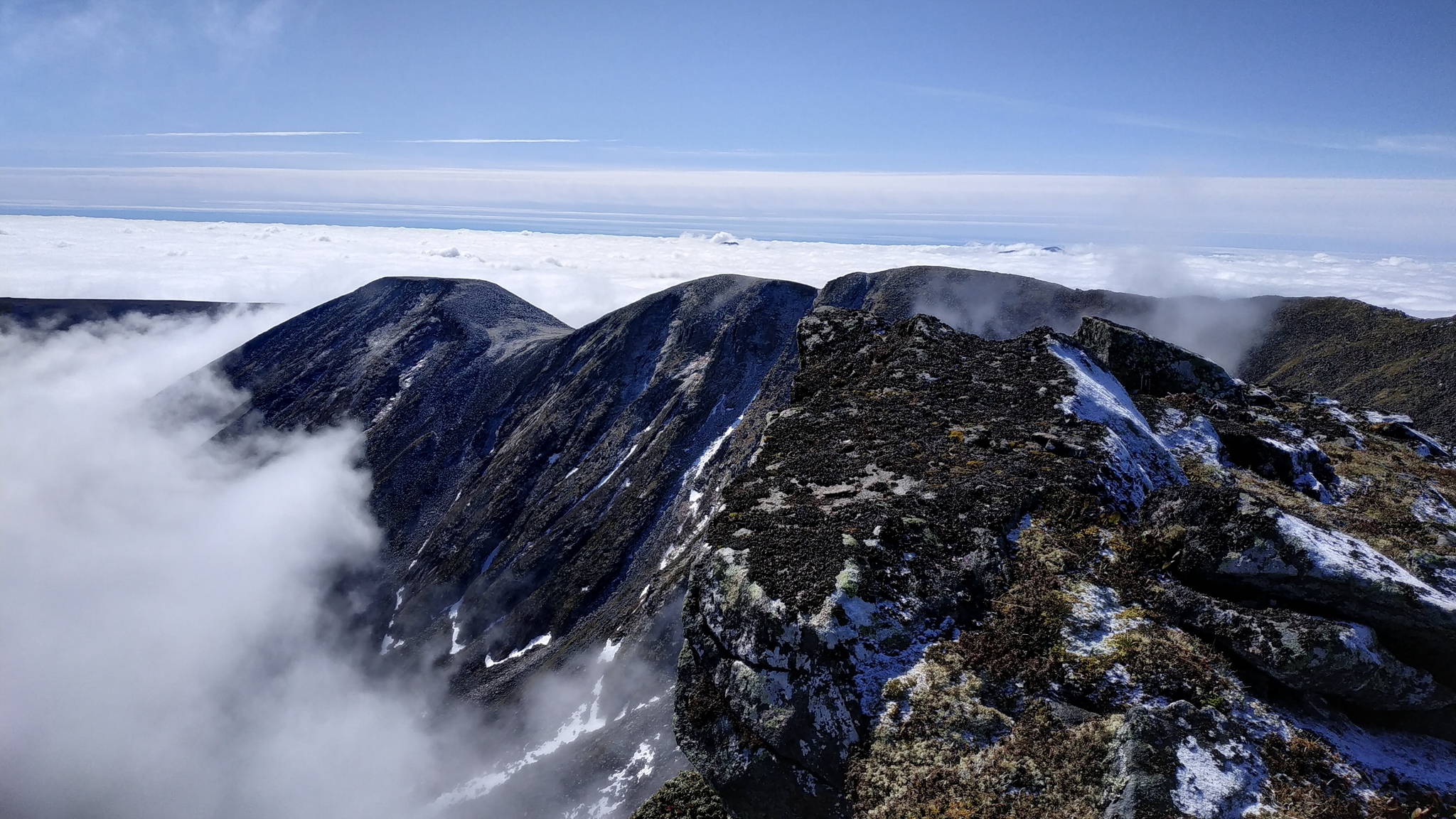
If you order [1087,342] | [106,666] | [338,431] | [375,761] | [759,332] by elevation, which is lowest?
[106,666]

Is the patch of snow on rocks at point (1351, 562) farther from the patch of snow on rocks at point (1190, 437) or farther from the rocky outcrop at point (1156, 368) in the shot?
the rocky outcrop at point (1156, 368)

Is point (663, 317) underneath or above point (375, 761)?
above

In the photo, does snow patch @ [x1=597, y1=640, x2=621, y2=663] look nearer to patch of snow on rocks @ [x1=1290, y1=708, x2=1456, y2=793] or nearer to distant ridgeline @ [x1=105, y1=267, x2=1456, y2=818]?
distant ridgeline @ [x1=105, y1=267, x2=1456, y2=818]

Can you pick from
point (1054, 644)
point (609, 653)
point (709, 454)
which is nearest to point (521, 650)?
point (609, 653)

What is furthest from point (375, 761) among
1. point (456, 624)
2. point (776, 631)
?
point (776, 631)

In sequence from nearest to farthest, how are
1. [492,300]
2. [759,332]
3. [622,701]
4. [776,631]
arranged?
[776,631], [622,701], [759,332], [492,300]

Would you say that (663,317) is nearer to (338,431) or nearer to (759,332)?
(759,332)
